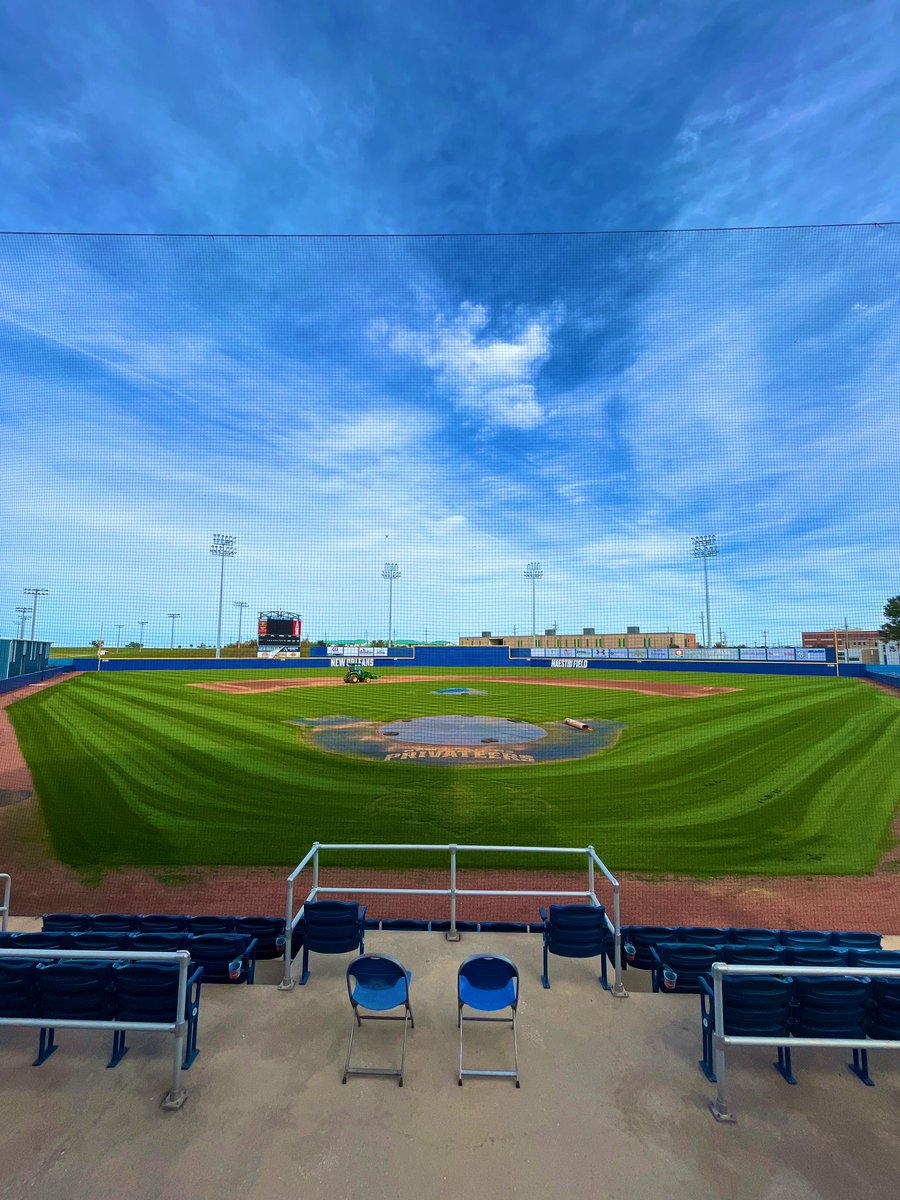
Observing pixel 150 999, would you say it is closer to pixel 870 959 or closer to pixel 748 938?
pixel 748 938

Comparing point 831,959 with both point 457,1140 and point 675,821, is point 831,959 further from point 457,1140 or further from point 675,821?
point 675,821

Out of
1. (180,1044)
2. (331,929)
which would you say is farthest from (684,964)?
(180,1044)

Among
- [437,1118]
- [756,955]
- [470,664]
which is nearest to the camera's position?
[437,1118]

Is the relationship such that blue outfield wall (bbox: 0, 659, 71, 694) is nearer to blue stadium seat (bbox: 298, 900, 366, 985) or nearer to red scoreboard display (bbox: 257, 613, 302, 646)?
red scoreboard display (bbox: 257, 613, 302, 646)

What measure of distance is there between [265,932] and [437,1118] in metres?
2.48

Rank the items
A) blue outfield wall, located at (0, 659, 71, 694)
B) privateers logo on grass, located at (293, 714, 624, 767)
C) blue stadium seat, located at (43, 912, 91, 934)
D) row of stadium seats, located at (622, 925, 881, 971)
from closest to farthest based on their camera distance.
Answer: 1. row of stadium seats, located at (622, 925, 881, 971)
2. blue stadium seat, located at (43, 912, 91, 934)
3. privateers logo on grass, located at (293, 714, 624, 767)
4. blue outfield wall, located at (0, 659, 71, 694)

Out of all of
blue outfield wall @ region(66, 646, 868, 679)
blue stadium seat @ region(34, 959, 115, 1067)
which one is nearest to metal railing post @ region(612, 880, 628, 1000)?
blue stadium seat @ region(34, 959, 115, 1067)

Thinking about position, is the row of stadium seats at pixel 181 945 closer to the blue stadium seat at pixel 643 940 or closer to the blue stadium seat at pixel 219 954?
the blue stadium seat at pixel 219 954

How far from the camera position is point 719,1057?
3.04m

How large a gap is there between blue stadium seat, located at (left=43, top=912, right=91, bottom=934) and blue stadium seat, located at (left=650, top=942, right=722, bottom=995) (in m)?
5.17

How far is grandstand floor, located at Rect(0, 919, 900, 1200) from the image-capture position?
2.60 meters

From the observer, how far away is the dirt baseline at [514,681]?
103 feet

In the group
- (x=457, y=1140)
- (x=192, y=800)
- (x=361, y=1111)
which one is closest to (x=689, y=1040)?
(x=457, y=1140)

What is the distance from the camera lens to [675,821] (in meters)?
10.6
